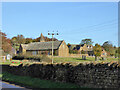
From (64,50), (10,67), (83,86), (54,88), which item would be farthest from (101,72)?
(64,50)

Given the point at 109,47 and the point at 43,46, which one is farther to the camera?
the point at 109,47

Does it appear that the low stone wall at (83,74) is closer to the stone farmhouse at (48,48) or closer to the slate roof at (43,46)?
the stone farmhouse at (48,48)

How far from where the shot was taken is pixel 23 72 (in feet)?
66.5

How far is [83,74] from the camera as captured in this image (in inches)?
513

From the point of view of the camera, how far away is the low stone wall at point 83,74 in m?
11.5

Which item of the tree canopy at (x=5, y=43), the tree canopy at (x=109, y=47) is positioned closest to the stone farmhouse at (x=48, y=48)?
the tree canopy at (x=5, y=43)

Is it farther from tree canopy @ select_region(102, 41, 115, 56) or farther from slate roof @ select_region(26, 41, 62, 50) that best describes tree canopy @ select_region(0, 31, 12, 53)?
tree canopy @ select_region(102, 41, 115, 56)

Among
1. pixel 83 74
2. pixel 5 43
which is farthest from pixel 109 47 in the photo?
pixel 83 74

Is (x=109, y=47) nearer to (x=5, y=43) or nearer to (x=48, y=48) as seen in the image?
(x=48, y=48)

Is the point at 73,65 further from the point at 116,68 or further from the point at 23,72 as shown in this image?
the point at 23,72

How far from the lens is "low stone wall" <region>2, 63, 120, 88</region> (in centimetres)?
1151

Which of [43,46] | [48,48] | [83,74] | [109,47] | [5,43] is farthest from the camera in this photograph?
[109,47]

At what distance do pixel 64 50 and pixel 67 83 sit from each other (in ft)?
227

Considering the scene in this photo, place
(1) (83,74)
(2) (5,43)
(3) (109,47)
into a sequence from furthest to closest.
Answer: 1. (3) (109,47)
2. (2) (5,43)
3. (1) (83,74)
